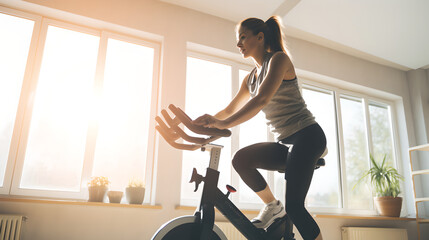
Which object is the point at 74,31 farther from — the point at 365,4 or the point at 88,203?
the point at 365,4

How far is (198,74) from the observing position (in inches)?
141

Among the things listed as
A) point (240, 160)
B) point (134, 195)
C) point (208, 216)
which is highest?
point (240, 160)

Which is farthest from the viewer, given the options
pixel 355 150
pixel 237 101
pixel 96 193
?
pixel 355 150

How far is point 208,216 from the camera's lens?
51.2 inches

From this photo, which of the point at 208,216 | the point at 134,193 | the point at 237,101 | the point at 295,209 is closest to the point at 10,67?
the point at 134,193

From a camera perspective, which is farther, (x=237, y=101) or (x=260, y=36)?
(x=237, y=101)

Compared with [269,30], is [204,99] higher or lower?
higher

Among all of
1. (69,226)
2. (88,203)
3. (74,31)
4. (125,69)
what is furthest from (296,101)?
(74,31)

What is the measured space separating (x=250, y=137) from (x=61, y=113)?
6.24ft

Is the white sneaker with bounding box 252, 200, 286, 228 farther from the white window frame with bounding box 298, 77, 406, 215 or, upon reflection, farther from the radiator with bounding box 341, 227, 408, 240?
the radiator with bounding box 341, 227, 408, 240

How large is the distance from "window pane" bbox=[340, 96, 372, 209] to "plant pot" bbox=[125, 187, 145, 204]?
2.63m

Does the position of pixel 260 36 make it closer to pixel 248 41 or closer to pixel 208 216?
pixel 248 41

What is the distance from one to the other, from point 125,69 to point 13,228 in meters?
1.63

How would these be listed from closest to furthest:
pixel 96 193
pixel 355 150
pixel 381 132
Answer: pixel 96 193
pixel 355 150
pixel 381 132
